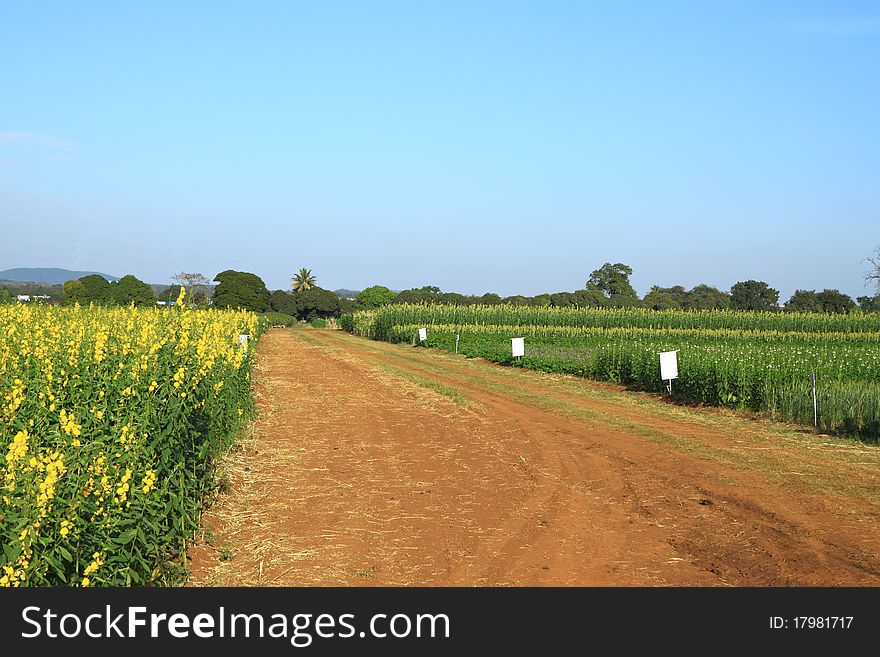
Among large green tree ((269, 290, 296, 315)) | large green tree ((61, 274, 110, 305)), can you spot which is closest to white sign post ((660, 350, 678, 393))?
large green tree ((61, 274, 110, 305))

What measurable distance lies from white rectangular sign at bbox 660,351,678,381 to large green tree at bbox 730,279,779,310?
5736 cm

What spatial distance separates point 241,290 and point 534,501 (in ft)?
246

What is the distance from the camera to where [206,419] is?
820 centimetres

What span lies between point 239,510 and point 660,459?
20.0 ft

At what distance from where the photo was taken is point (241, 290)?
80312 millimetres

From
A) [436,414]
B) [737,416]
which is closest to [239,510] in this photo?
[436,414]

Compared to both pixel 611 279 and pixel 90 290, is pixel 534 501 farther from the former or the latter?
pixel 611 279

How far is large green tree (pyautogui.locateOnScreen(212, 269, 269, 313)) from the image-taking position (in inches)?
2962

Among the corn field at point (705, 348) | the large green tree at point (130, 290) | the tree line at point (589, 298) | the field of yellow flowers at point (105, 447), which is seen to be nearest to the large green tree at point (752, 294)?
the tree line at point (589, 298)

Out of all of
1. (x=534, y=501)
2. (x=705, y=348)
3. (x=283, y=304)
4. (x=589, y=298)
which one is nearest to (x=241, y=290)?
(x=283, y=304)

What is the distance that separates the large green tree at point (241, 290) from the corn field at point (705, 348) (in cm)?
1379

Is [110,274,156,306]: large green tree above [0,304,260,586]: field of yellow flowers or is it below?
above

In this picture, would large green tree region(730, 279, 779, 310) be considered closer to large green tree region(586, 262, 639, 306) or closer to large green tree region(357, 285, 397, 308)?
large green tree region(586, 262, 639, 306)
